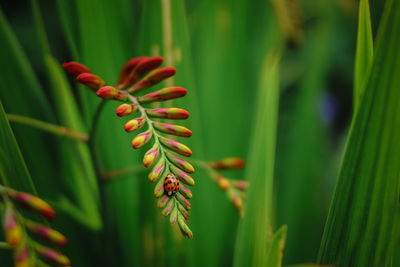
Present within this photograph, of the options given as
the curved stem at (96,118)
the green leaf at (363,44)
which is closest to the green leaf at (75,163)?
the curved stem at (96,118)

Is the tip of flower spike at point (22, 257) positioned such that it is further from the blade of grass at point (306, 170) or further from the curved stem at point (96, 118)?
the blade of grass at point (306, 170)

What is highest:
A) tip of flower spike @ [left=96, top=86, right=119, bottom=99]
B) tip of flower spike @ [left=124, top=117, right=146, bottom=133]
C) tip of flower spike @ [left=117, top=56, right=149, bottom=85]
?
tip of flower spike @ [left=117, top=56, right=149, bottom=85]

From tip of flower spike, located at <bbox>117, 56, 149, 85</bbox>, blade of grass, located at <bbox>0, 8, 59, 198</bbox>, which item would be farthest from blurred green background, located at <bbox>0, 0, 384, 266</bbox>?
tip of flower spike, located at <bbox>117, 56, 149, 85</bbox>

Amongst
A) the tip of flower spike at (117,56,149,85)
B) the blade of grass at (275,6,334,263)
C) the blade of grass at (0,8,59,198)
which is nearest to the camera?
the tip of flower spike at (117,56,149,85)

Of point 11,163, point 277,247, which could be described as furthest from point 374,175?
point 11,163

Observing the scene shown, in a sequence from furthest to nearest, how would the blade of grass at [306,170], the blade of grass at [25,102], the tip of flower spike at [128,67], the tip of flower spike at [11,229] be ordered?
the blade of grass at [306,170] < the blade of grass at [25,102] < the tip of flower spike at [128,67] < the tip of flower spike at [11,229]

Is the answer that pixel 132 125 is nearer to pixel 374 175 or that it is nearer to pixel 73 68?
pixel 73 68

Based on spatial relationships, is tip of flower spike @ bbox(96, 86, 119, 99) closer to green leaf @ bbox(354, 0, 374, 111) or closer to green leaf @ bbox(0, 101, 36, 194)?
green leaf @ bbox(0, 101, 36, 194)
